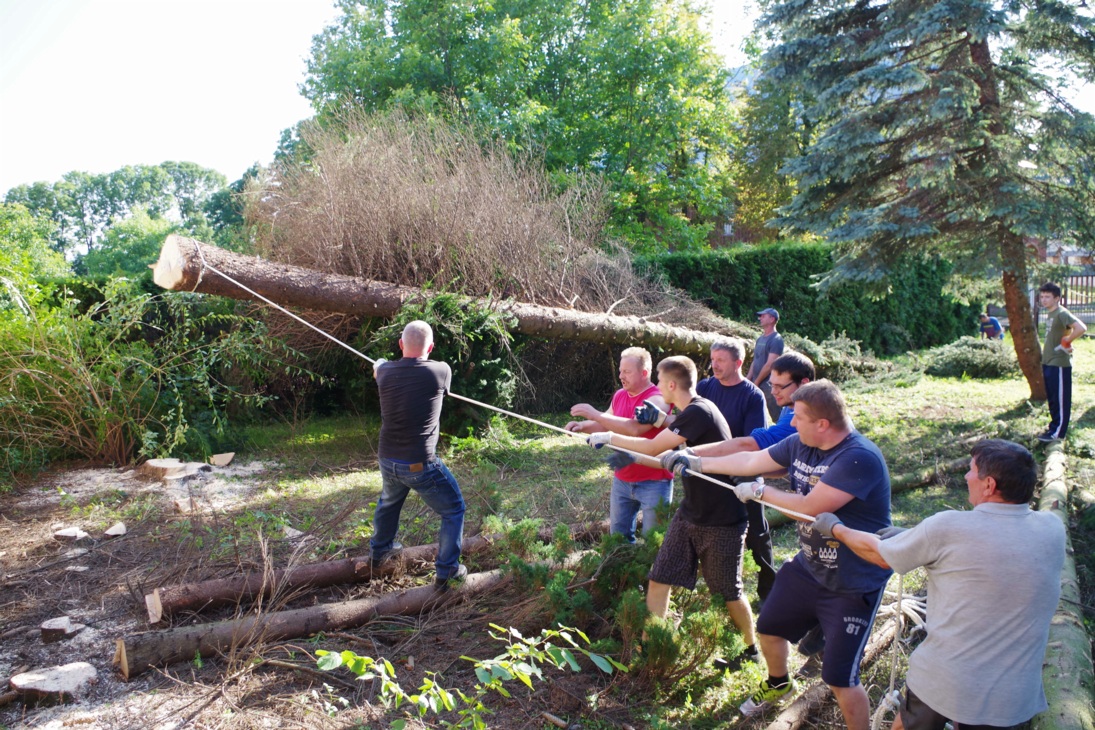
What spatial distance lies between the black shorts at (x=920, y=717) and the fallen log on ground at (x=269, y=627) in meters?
2.51

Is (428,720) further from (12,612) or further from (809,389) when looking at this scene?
(12,612)

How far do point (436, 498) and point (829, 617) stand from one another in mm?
2480

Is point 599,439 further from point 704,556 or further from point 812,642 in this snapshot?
point 812,642

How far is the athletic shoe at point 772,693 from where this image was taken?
3.52 m

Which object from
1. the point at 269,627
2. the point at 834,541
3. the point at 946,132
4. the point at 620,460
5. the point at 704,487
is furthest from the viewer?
the point at 946,132

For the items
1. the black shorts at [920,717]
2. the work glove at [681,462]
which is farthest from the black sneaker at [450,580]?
the black shorts at [920,717]

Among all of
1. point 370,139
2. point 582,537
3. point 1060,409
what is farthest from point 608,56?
point 582,537

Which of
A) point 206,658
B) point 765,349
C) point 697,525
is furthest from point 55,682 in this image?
point 765,349

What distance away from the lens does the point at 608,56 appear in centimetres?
2292

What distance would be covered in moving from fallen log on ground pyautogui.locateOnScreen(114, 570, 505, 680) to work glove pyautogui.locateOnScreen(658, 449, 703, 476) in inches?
62.1

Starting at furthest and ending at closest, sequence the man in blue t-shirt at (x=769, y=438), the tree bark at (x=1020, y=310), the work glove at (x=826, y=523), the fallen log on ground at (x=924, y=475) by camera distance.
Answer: the tree bark at (x=1020, y=310)
the fallen log on ground at (x=924, y=475)
the man in blue t-shirt at (x=769, y=438)
the work glove at (x=826, y=523)

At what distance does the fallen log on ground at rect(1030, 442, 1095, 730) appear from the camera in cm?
304

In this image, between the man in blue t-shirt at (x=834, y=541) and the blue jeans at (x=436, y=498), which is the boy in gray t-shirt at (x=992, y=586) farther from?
the blue jeans at (x=436, y=498)

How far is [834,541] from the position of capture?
10.00 ft
